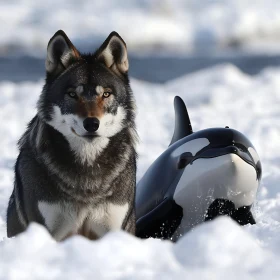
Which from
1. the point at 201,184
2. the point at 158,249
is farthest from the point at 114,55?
the point at 158,249

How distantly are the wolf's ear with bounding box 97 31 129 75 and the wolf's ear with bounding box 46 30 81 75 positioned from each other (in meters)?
0.16

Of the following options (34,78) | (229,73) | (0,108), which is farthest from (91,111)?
(34,78)

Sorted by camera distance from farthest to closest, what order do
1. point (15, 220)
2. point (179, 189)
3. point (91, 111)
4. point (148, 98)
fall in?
point (148, 98) → point (179, 189) → point (15, 220) → point (91, 111)

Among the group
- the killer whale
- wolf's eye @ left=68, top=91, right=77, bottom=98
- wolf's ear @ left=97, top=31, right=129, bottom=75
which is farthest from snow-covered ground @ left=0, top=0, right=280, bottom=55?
wolf's eye @ left=68, top=91, right=77, bottom=98

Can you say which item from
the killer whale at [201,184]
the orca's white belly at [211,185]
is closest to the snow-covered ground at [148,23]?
the killer whale at [201,184]

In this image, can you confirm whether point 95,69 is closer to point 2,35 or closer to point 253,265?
point 253,265

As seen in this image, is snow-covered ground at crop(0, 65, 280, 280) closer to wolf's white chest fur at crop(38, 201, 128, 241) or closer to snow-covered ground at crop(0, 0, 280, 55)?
wolf's white chest fur at crop(38, 201, 128, 241)

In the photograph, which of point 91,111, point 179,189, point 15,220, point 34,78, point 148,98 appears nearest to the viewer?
point 91,111

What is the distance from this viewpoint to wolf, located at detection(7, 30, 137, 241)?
473cm

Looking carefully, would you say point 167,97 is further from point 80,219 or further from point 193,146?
point 80,219

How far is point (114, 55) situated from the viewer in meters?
4.98

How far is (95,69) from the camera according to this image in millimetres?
4840

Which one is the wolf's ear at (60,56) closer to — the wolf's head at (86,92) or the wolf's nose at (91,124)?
the wolf's head at (86,92)

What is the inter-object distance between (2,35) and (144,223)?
982 inches
